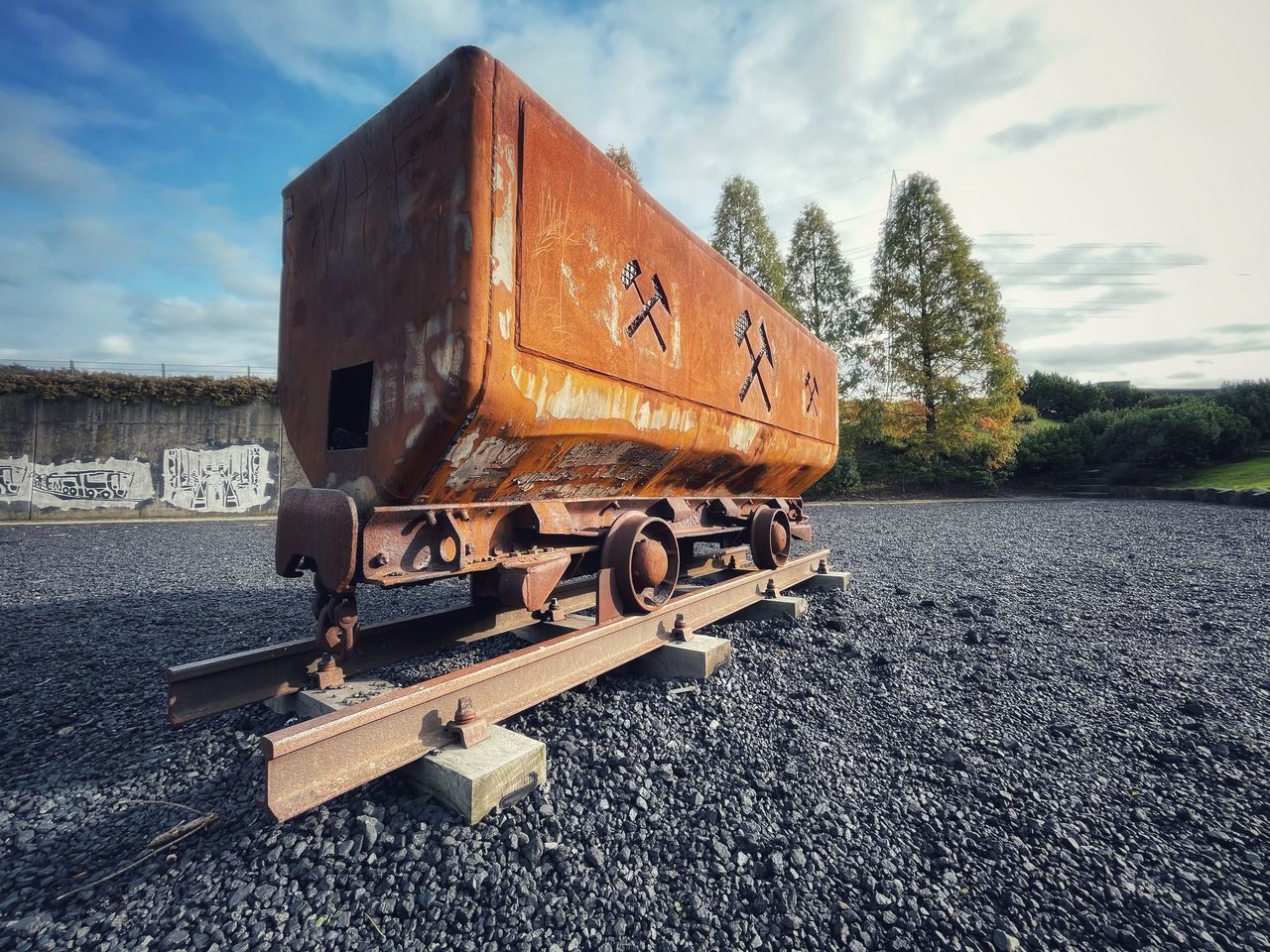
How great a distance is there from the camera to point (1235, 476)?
17594mm

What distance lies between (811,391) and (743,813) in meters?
5.12

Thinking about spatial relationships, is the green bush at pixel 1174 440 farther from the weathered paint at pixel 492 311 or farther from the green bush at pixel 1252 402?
the weathered paint at pixel 492 311

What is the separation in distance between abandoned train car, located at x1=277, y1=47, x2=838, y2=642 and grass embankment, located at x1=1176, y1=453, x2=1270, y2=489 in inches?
800

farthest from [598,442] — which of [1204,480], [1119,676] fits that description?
[1204,480]

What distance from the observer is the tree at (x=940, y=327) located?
67.1 ft

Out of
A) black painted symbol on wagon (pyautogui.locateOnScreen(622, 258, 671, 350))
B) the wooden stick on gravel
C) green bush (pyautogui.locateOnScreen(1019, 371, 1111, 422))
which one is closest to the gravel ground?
the wooden stick on gravel

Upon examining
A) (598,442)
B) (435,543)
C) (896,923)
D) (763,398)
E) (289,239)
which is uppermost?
(289,239)

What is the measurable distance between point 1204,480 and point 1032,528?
12.2m

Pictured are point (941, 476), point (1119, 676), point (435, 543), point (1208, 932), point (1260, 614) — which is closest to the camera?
point (1208, 932)

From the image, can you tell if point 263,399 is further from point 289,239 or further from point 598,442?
point 598,442

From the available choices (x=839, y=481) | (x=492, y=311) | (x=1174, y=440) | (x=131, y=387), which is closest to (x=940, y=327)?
(x=839, y=481)

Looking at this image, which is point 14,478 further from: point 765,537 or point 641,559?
point 765,537

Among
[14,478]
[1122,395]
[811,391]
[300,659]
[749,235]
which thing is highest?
[749,235]

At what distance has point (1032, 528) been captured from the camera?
Answer: 37.9ft
